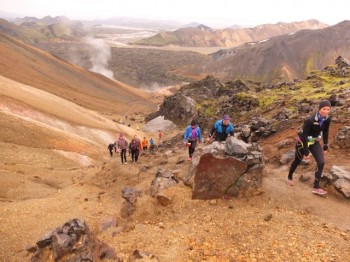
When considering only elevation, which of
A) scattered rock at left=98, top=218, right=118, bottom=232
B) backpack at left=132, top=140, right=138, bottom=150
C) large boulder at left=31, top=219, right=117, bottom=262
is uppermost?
large boulder at left=31, top=219, right=117, bottom=262

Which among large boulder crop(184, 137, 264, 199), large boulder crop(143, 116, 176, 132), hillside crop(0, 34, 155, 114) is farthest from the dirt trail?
hillside crop(0, 34, 155, 114)

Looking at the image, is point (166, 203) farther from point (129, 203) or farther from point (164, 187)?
point (129, 203)

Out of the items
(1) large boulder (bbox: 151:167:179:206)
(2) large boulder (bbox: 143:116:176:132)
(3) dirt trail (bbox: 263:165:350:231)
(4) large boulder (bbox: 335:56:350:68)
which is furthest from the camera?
(2) large boulder (bbox: 143:116:176:132)

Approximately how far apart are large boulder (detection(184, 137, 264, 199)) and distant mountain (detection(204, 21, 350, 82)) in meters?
142

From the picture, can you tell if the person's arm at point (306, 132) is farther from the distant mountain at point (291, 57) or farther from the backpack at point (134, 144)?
the distant mountain at point (291, 57)

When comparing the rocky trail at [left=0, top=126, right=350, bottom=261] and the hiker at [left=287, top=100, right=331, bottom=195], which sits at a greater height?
the hiker at [left=287, top=100, right=331, bottom=195]

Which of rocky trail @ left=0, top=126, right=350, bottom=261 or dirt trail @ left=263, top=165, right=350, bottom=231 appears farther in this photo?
dirt trail @ left=263, top=165, right=350, bottom=231

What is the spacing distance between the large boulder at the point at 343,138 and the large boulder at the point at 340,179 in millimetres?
2908

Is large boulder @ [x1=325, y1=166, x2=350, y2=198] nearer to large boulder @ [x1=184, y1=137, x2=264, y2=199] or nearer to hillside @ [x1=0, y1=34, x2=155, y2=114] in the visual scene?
large boulder @ [x1=184, y1=137, x2=264, y2=199]

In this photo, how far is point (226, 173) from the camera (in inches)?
507

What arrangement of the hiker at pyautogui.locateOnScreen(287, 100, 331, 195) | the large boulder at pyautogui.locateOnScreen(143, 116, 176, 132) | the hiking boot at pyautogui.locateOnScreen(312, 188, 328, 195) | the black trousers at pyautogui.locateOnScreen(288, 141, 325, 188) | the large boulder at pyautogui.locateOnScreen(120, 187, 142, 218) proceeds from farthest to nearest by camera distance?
the large boulder at pyautogui.locateOnScreen(143, 116, 176, 132) < the large boulder at pyautogui.locateOnScreen(120, 187, 142, 218) < the hiking boot at pyautogui.locateOnScreen(312, 188, 328, 195) < the black trousers at pyautogui.locateOnScreen(288, 141, 325, 188) < the hiker at pyautogui.locateOnScreen(287, 100, 331, 195)

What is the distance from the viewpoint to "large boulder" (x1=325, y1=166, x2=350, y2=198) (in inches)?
476

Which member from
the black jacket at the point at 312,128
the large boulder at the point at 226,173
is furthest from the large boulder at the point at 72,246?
the black jacket at the point at 312,128

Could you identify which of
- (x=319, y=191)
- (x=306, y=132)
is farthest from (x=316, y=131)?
(x=319, y=191)
